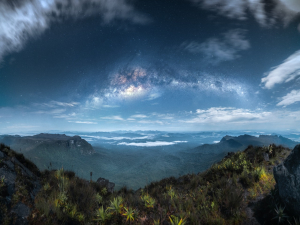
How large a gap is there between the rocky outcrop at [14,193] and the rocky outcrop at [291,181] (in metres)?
8.14

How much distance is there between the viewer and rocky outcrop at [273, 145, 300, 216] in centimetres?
378

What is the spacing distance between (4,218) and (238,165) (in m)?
11.1

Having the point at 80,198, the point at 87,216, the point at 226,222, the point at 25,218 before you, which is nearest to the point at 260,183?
the point at 226,222

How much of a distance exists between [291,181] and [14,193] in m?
9.44

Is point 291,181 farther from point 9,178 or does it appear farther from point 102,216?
point 9,178

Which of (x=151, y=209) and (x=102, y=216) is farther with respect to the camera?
(x=151, y=209)

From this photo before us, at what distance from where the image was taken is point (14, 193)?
5.06 metres

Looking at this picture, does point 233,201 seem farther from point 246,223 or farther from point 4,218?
point 4,218

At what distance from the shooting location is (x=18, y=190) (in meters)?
5.26

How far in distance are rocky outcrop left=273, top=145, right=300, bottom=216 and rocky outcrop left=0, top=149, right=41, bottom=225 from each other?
26.7 feet

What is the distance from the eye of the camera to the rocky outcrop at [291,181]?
12.4 ft

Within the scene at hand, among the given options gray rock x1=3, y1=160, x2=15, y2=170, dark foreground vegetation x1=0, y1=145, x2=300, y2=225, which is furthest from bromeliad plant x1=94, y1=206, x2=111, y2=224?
gray rock x1=3, y1=160, x2=15, y2=170

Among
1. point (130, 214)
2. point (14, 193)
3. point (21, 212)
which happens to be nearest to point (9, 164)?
point (14, 193)

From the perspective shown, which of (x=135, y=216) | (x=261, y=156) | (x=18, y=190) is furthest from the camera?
(x=261, y=156)
